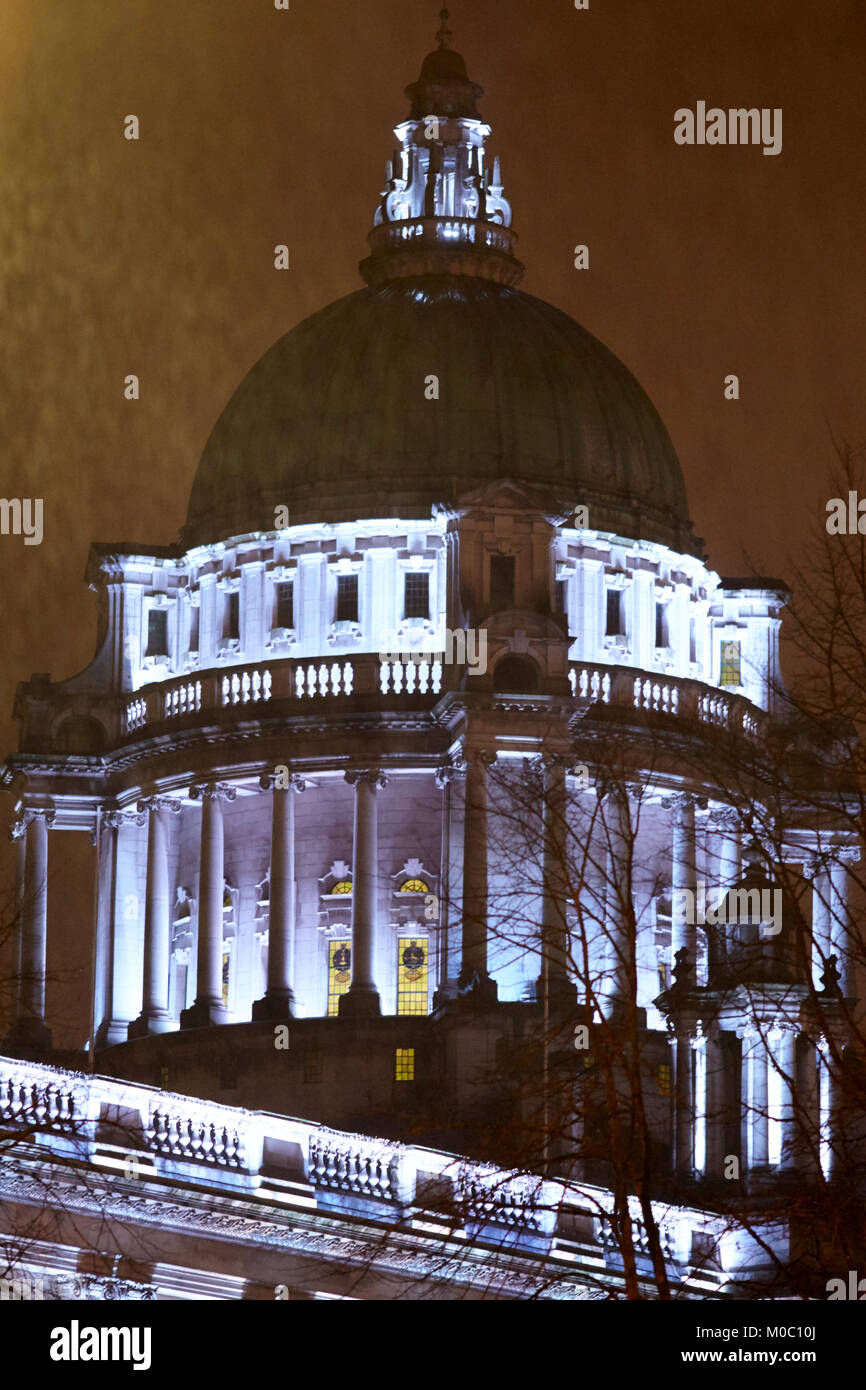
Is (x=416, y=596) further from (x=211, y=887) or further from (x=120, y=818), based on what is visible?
(x=120, y=818)

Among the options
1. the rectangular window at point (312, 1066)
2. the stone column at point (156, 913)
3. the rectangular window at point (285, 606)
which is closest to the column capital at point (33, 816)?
the stone column at point (156, 913)

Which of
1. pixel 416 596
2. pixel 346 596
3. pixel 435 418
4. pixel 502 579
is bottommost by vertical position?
pixel 502 579

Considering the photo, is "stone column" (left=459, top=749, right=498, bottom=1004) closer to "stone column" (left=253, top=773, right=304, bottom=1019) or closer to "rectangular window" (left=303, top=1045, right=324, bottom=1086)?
"rectangular window" (left=303, top=1045, right=324, bottom=1086)

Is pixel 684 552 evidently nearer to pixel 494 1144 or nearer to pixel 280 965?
pixel 280 965

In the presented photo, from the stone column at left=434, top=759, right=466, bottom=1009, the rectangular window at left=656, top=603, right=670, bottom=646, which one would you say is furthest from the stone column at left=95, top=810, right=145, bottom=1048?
the rectangular window at left=656, top=603, right=670, bottom=646

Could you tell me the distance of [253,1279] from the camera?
5775cm

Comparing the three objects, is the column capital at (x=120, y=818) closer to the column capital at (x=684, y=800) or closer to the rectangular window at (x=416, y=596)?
the rectangular window at (x=416, y=596)

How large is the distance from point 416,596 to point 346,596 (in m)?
2.39

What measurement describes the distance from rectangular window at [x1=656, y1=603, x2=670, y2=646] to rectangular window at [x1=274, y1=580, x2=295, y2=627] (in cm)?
1133

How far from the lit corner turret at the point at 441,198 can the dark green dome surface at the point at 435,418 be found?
0.60 meters

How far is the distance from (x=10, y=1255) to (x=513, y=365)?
6288 cm

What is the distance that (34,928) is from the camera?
9756 cm

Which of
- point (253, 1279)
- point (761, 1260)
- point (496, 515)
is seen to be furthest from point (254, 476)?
point (253, 1279)

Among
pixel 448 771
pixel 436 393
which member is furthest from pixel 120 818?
pixel 436 393
